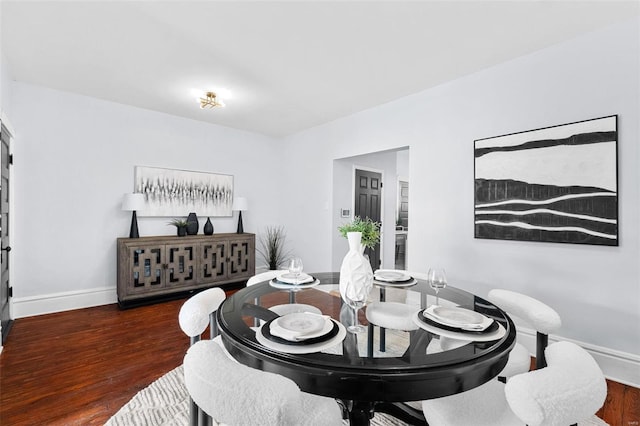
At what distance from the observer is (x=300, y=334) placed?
43.2 inches

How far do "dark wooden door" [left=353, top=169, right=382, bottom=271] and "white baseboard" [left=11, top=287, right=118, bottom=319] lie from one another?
3611mm

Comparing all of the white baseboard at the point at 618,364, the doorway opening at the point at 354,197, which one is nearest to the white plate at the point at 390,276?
the white baseboard at the point at 618,364

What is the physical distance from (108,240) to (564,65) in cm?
510

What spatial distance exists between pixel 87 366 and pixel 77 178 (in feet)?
7.88

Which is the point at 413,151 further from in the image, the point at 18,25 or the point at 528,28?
the point at 18,25

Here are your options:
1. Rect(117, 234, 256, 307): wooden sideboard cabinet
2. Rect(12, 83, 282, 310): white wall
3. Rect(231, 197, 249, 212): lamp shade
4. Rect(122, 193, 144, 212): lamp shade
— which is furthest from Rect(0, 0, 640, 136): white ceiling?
Rect(117, 234, 256, 307): wooden sideboard cabinet

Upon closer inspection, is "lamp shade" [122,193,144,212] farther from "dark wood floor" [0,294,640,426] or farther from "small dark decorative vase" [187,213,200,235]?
"dark wood floor" [0,294,640,426]

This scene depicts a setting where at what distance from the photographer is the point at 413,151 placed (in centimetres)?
347

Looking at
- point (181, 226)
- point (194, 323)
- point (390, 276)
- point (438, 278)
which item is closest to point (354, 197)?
point (181, 226)

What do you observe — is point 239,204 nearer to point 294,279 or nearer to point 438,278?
point 294,279

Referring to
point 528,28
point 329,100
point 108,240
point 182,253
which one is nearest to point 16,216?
point 108,240

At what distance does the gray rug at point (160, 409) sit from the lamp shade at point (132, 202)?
2.43 m

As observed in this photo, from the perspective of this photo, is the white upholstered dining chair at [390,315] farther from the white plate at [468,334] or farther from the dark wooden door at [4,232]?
the dark wooden door at [4,232]

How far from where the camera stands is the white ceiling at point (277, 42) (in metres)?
2.08
